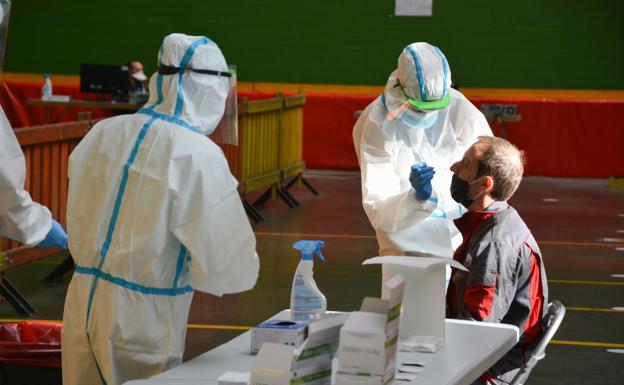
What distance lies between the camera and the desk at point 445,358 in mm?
3568

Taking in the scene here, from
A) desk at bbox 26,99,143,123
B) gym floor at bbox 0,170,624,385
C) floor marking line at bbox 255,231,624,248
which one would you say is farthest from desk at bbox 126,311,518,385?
desk at bbox 26,99,143,123

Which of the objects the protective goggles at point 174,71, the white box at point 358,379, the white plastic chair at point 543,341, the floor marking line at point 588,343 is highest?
the protective goggles at point 174,71

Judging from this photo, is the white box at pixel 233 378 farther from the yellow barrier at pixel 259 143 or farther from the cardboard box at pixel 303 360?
the yellow barrier at pixel 259 143

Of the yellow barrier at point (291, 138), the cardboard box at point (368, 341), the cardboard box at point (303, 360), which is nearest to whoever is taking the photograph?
the cardboard box at point (303, 360)

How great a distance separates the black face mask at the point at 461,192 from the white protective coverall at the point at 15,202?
164cm

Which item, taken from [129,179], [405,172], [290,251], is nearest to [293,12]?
[290,251]

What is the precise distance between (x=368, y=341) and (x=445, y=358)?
84 cm

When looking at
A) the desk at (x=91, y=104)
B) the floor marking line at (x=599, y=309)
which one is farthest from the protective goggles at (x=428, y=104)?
the desk at (x=91, y=104)

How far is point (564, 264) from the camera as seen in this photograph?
10.4 m

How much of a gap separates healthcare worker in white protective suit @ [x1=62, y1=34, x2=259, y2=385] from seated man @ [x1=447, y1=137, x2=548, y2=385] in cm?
92

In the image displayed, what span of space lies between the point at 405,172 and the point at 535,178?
1223cm

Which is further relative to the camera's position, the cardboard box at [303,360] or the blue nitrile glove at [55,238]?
the blue nitrile glove at [55,238]

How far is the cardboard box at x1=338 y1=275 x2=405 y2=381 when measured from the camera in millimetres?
3076

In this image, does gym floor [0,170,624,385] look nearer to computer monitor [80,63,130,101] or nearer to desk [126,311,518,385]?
desk [126,311,518,385]
